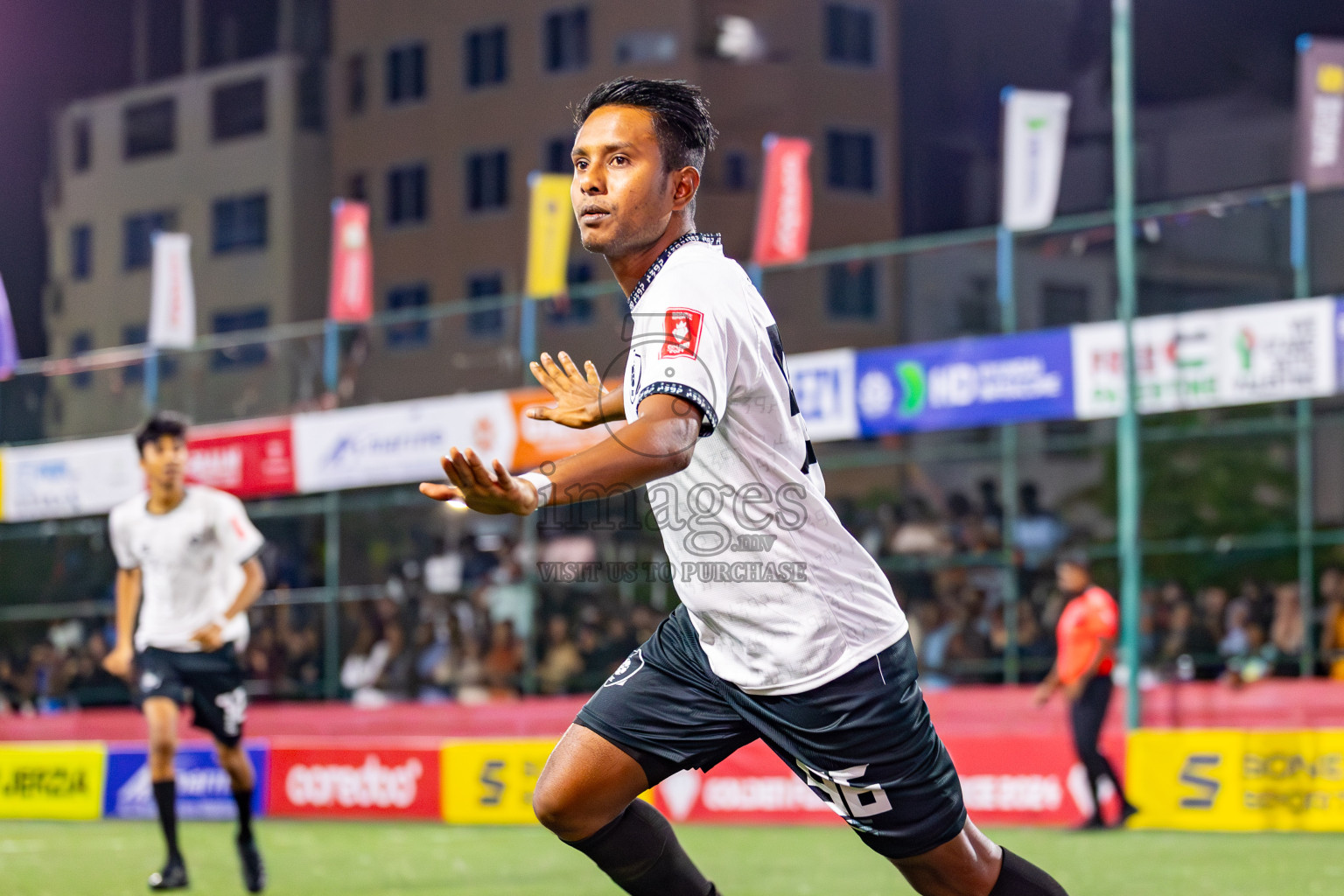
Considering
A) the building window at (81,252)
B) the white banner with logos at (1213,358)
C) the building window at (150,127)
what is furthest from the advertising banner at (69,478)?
the building window at (81,252)

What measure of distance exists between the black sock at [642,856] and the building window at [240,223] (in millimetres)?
46547

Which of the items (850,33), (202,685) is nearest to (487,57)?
(850,33)

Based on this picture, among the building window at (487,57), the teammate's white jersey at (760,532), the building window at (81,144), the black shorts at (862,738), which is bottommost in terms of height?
the black shorts at (862,738)

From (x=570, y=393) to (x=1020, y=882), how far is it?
156 centimetres

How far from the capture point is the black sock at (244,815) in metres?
8.97

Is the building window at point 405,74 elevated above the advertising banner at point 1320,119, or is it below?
above

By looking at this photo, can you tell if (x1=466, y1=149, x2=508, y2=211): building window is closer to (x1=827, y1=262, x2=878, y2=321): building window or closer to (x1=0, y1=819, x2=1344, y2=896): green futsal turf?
(x1=827, y1=262, x2=878, y2=321): building window

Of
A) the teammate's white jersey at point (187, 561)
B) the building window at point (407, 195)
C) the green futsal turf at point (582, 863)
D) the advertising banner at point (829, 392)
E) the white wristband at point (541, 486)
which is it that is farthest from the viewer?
the building window at point (407, 195)

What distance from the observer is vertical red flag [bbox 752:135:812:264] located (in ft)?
81.0

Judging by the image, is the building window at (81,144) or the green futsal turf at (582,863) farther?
the building window at (81,144)

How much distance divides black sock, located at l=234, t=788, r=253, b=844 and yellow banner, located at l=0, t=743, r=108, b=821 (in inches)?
330

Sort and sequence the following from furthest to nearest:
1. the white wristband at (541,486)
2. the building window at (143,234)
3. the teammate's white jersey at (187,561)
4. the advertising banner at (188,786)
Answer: the building window at (143,234) → the advertising banner at (188,786) → the teammate's white jersey at (187,561) → the white wristband at (541,486)

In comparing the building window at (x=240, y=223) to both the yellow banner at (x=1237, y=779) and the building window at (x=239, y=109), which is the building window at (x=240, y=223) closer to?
the building window at (x=239, y=109)

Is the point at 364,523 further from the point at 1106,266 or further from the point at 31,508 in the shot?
the point at 1106,266
